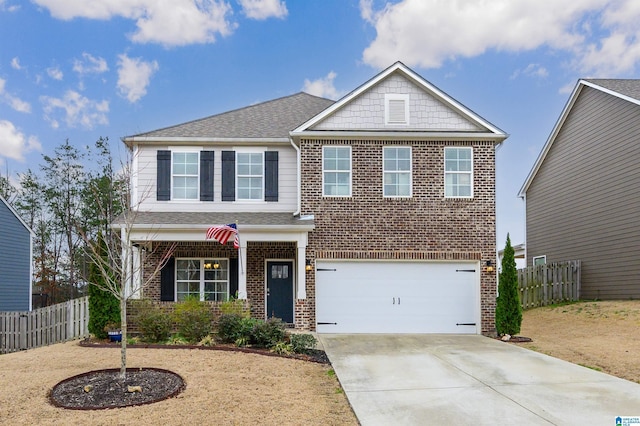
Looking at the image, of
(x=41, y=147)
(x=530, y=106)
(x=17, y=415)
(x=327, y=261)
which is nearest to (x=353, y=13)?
(x=530, y=106)

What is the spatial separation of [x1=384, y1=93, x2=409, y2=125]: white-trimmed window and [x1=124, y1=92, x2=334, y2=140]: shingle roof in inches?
117

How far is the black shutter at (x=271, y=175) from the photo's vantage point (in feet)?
48.3

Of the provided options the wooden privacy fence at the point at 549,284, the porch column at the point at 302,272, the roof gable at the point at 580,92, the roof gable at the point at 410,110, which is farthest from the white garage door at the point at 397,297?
the roof gable at the point at 580,92

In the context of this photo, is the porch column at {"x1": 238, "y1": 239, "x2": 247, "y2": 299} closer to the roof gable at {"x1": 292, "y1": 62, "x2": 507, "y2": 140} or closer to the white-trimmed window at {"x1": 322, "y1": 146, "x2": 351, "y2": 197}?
the white-trimmed window at {"x1": 322, "y1": 146, "x2": 351, "y2": 197}

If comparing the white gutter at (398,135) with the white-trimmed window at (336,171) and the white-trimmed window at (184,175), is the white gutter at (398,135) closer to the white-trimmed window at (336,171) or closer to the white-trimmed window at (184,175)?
the white-trimmed window at (336,171)

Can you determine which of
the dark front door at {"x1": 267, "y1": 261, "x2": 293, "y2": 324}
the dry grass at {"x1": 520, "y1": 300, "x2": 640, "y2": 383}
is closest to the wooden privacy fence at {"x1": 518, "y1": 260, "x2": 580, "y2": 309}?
the dry grass at {"x1": 520, "y1": 300, "x2": 640, "y2": 383}

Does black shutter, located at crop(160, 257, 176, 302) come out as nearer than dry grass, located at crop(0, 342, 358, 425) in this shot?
No

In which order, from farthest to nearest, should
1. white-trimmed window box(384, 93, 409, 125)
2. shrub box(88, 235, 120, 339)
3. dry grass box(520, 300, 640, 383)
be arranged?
1. white-trimmed window box(384, 93, 409, 125)
2. shrub box(88, 235, 120, 339)
3. dry grass box(520, 300, 640, 383)

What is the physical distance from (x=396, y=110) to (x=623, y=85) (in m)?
9.35

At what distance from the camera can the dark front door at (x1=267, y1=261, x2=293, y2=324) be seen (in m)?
14.6

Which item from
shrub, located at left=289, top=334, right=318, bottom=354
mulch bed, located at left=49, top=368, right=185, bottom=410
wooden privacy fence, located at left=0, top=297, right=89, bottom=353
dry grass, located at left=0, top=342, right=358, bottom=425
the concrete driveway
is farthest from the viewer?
wooden privacy fence, located at left=0, top=297, right=89, bottom=353

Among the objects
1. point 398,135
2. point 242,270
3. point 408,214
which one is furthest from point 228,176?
point 408,214

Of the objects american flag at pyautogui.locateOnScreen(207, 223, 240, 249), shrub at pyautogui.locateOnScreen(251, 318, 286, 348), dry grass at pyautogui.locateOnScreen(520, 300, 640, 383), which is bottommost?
dry grass at pyautogui.locateOnScreen(520, 300, 640, 383)

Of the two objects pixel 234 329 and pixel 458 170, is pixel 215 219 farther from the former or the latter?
pixel 458 170
